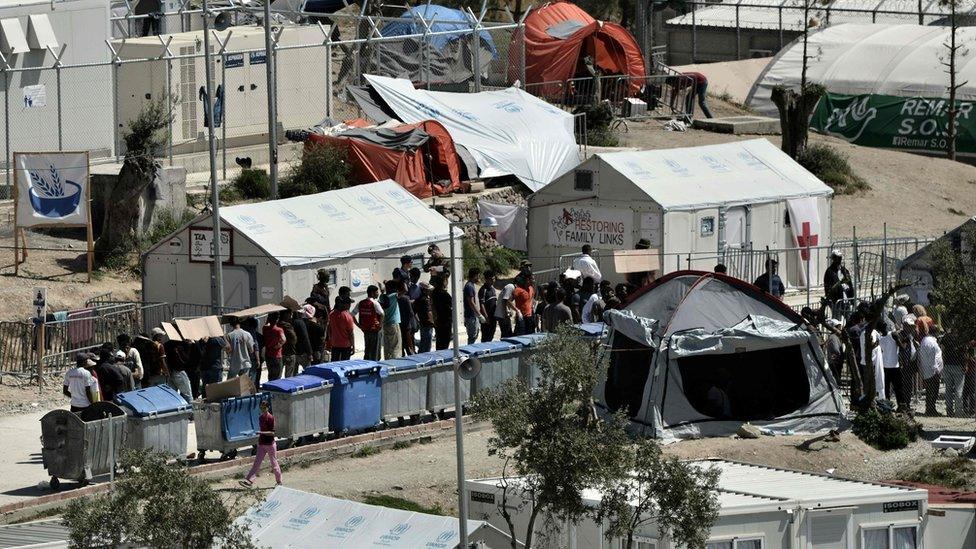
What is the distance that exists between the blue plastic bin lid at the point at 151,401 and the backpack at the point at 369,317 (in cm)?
455

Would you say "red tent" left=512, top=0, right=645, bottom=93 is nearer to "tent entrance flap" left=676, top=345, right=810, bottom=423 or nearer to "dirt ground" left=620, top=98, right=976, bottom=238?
"dirt ground" left=620, top=98, right=976, bottom=238

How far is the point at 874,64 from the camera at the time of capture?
2180 inches

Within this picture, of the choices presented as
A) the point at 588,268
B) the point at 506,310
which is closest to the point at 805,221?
the point at 588,268

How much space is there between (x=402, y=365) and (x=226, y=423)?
2.85 metres

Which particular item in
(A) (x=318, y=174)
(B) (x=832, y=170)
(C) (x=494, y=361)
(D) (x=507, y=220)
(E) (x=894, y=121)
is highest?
(E) (x=894, y=121)

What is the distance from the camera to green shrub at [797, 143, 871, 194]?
43656 millimetres

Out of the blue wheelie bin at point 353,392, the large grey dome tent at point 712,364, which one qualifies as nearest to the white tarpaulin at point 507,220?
the large grey dome tent at point 712,364

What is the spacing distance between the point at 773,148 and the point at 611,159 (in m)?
4.60

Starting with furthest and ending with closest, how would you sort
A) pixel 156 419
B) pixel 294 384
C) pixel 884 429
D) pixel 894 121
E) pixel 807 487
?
pixel 894 121 → pixel 884 429 → pixel 294 384 → pixel 156 419 → pixel 807 487

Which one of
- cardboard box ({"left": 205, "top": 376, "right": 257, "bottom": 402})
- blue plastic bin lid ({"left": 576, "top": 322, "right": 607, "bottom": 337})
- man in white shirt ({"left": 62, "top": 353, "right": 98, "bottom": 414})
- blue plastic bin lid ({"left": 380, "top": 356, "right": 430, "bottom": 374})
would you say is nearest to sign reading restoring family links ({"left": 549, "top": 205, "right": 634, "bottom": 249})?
blue plastic bin lid ({"left": 576, "top": 322, "right": 607, "bottom": 337})

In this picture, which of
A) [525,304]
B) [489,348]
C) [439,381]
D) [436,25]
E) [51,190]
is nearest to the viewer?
[439,381]

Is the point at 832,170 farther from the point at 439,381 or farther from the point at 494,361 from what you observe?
the point at 439,381

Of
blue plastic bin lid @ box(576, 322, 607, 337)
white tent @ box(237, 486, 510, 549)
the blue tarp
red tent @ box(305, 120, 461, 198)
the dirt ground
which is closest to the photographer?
white tent @ box(237, 486, 510, 549)

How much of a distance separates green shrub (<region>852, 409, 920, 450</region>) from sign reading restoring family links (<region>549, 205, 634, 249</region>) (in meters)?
9.24
